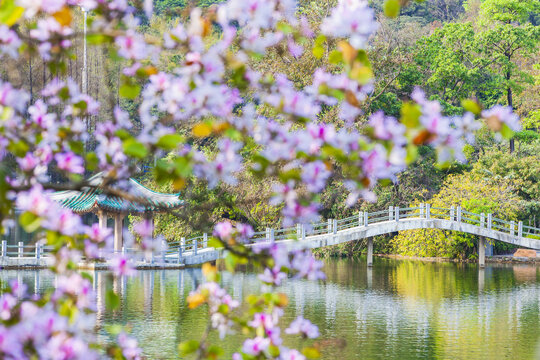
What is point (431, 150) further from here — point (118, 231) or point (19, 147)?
point (19, 147)

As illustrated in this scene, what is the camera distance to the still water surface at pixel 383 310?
459 inches

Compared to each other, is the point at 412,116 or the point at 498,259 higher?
the point at 412,116

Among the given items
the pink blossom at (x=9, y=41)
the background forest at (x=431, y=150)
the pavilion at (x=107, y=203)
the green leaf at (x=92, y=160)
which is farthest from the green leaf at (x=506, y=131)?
the background forest at (x=431, y=150)

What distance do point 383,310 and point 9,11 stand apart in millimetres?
14063

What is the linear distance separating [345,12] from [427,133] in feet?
1.60

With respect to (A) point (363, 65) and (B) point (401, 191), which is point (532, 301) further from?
(A) point (363, 65)

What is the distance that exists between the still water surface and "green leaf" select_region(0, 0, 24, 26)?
7578 mm

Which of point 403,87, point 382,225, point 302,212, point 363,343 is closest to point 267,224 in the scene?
point 382,225

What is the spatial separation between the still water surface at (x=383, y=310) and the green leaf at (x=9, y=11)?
24.9 feet

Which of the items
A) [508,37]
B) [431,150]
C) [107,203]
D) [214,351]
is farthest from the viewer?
[508,37]

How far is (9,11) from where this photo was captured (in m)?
2.08

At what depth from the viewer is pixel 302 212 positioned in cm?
278

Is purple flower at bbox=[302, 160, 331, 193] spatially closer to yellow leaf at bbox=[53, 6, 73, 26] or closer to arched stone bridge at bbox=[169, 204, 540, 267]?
yellow leaf at bbox=[53, 6, 73, 26]

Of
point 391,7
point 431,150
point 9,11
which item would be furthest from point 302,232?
point 9,11
